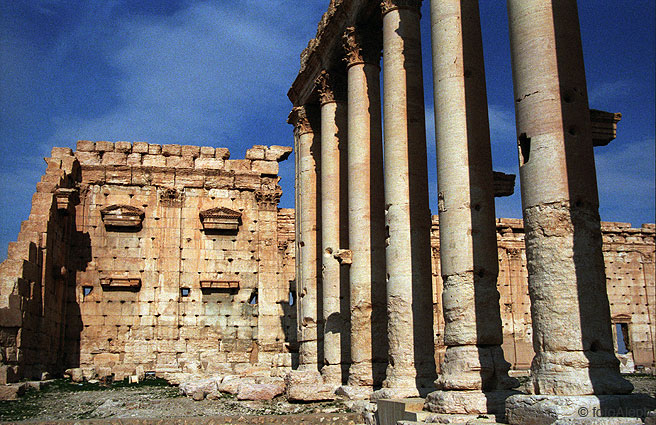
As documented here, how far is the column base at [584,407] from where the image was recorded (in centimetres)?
888

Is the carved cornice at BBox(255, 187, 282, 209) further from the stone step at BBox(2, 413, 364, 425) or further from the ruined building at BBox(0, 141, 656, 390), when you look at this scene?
the stone step at BBox(2, 413, 364, 425)

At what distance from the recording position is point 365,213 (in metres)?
18.2

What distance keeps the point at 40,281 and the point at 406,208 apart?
14.2m

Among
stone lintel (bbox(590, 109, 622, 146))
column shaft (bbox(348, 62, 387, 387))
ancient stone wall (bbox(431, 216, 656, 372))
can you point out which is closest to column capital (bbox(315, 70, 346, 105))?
column shaft (bbox(348, 62, 387, 387))

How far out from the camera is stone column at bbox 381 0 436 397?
14.9 m

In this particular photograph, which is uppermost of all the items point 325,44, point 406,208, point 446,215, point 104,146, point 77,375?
point 325,44

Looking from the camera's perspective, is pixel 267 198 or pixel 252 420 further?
pixel 267 198

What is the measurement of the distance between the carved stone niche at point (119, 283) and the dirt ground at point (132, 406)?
766 cm

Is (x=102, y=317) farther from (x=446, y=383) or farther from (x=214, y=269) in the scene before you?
(x=446, y=383)

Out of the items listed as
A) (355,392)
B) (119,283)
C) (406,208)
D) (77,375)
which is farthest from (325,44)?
(77,375)

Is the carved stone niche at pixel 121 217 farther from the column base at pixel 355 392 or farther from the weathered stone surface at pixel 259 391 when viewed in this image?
the column base at pixel 355 392

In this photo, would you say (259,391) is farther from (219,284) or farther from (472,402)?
(219,284)

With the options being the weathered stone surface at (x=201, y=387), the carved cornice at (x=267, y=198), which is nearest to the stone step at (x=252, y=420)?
the weathered stone surface at (x=201, y=387)

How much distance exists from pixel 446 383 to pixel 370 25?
35.7 feet
